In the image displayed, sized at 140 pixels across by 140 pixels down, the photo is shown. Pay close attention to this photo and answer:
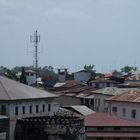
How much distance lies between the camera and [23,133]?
5109cm

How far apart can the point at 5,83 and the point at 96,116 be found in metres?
14.8

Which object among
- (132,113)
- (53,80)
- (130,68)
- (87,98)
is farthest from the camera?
(130,68)

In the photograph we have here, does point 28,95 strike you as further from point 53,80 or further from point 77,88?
point 53,80

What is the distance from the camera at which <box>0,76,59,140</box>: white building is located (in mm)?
50719

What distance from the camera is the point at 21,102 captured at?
172 feet

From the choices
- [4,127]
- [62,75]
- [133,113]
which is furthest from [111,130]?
[62,75]

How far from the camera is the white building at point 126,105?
6788 centimetres

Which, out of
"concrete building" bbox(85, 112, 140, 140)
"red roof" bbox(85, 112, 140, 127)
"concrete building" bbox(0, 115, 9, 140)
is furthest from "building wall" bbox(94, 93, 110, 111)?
"concrete building" bbox(0, 115, 9, 140)

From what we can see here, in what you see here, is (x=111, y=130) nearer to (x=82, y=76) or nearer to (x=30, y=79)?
(x=30, y=79)

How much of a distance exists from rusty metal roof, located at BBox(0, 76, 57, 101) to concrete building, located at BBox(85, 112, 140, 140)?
7146mm

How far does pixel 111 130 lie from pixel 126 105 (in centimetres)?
1248

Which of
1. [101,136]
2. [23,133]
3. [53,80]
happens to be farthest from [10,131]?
[53,80]

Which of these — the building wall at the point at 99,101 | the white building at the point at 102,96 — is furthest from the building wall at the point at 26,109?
the building wall at the point at 99,101

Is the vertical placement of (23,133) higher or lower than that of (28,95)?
lower
